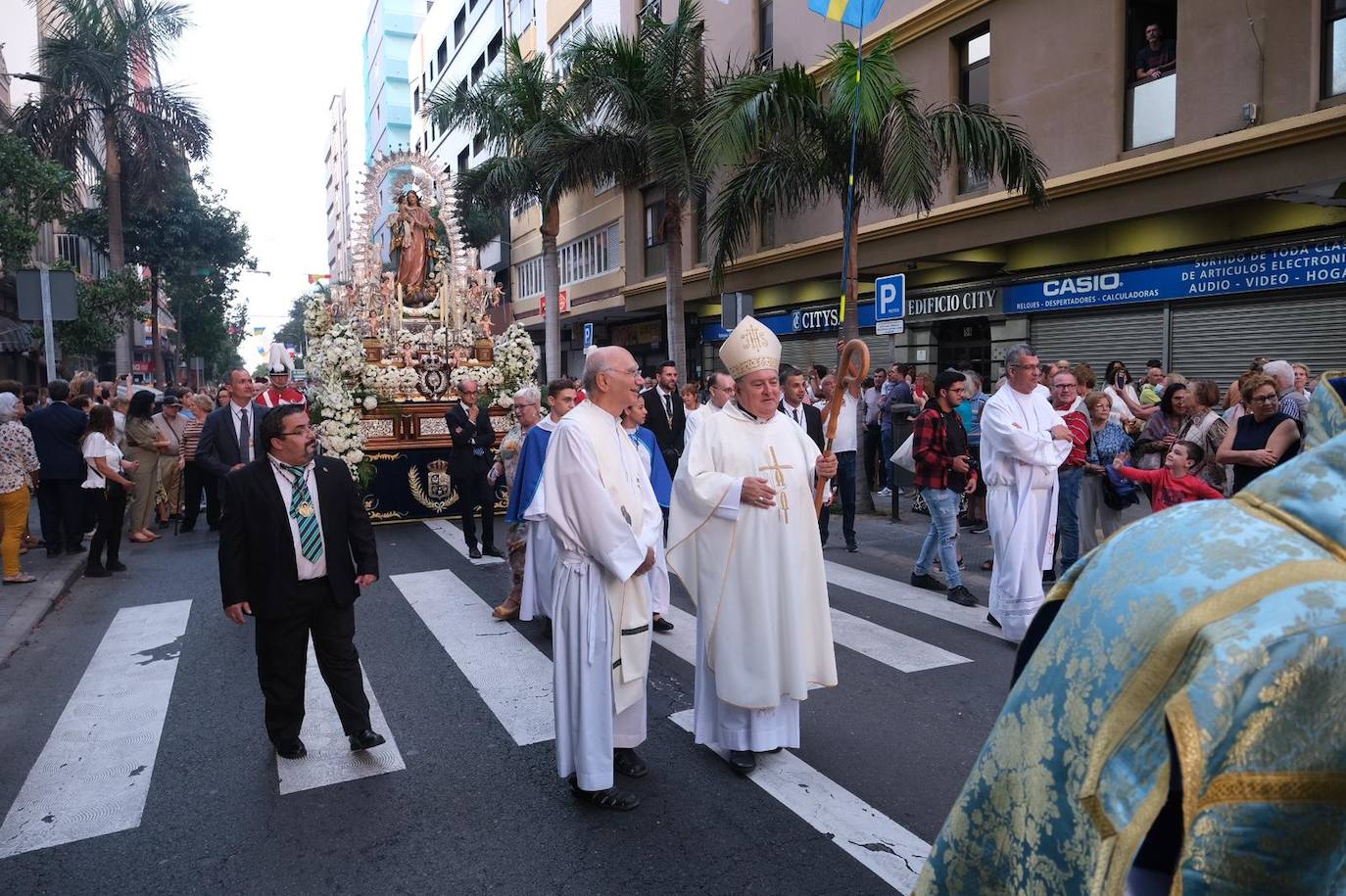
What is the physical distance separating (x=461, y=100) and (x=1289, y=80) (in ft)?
61.5

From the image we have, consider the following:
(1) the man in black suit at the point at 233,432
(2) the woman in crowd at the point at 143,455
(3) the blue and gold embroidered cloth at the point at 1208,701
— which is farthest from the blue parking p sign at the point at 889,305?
(3) the blue and gold embroidered cloth at the point at 1208,701

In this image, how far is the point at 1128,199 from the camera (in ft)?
44.9

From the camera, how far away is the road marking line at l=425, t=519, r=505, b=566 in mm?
10008

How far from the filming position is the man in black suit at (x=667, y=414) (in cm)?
1084

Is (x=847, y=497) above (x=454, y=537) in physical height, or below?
above

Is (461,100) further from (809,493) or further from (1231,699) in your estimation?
(1231,699)

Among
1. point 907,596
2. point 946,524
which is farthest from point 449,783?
point 946,524

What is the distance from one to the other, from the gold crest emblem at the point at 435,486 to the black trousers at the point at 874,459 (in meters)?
5.89

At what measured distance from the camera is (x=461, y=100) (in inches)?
955

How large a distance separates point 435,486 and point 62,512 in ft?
14.2

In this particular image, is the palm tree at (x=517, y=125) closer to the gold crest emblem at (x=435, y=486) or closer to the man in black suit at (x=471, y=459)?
the gold crest emblem at (x=435, y=486)

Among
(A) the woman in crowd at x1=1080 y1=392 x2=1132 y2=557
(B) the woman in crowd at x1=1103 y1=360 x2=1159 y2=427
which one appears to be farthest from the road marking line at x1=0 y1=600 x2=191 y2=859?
(B) the woman in crowd at x1=1103 y1=360 x2=1159 y2=427

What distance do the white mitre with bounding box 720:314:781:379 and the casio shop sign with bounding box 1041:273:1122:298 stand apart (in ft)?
39.2

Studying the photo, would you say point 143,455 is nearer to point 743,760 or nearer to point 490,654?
point 490,654
